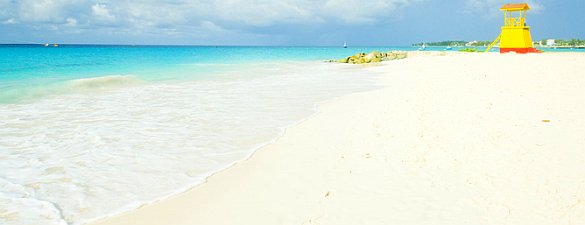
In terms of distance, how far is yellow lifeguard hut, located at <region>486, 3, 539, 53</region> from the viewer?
35.7 metres

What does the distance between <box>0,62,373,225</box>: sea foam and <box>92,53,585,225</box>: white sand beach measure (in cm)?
51

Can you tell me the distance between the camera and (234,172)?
5.93 m

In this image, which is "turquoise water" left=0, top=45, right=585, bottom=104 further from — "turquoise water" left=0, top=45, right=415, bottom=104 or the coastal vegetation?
the coastal vegetation

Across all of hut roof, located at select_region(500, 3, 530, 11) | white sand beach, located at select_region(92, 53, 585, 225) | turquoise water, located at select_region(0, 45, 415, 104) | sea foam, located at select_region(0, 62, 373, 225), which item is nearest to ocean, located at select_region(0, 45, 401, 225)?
sea foam, located at select_region(0, 62, 373, 225)

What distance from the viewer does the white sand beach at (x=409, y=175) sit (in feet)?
13.9

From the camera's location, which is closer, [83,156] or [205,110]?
[83,156]

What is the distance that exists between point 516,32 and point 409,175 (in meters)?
37.4

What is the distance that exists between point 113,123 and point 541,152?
28.5 ft

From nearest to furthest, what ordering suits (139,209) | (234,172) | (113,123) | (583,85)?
(139,209) → (234,172) → (113,123) → (583,85)

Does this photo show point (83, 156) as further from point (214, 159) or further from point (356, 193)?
point (356, 193)

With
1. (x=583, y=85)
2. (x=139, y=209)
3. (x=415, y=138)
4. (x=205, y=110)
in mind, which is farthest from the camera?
(x=583, y=85)

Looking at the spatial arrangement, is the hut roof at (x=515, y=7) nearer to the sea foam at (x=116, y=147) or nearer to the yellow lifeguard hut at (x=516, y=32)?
the yellow lifeguard hut at (x=516, y=32)

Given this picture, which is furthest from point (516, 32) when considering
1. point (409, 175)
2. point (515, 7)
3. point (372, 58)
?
point (409, 175)

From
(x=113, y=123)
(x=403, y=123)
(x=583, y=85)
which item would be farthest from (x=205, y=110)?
(x=583, y=85)
